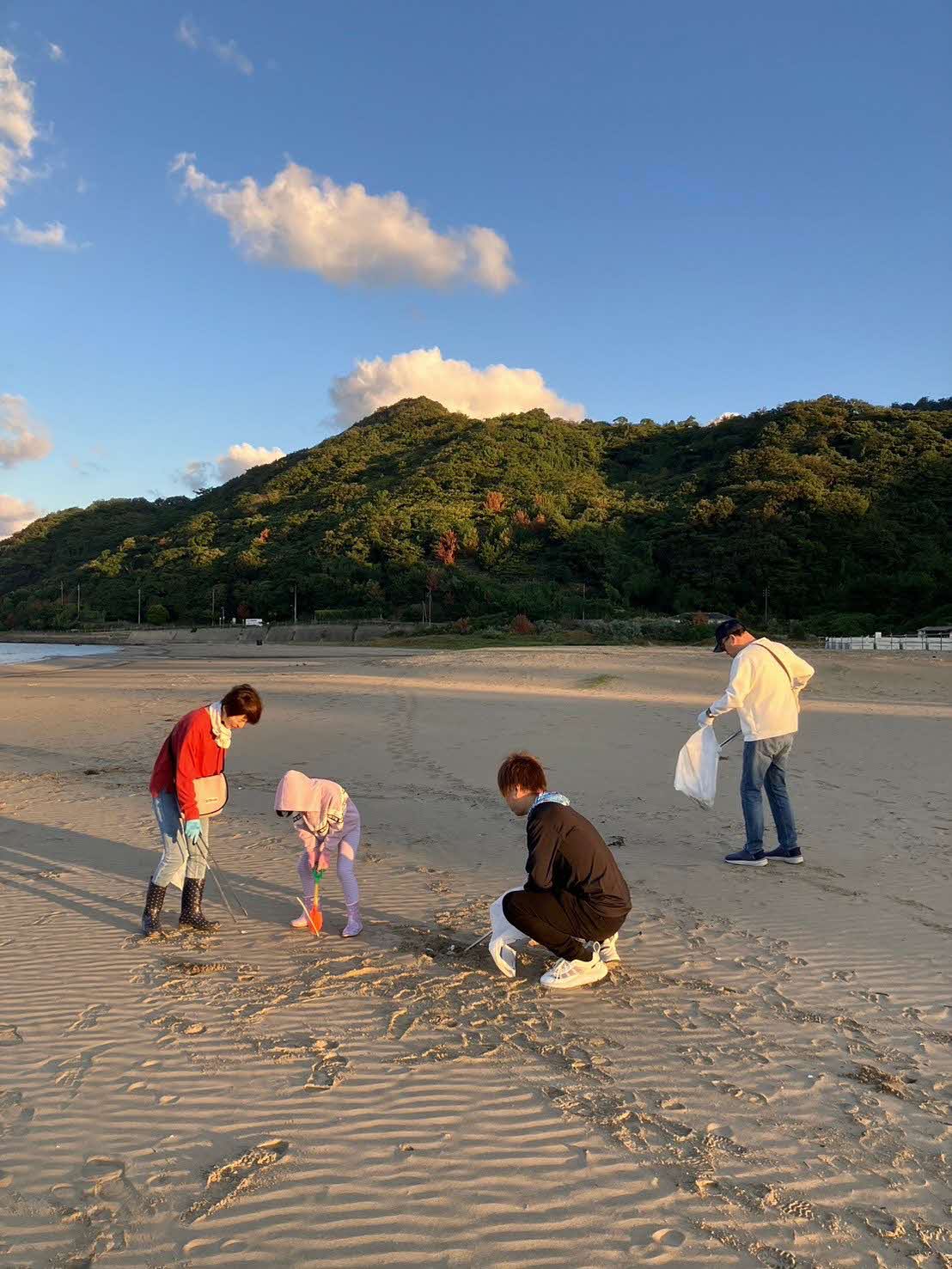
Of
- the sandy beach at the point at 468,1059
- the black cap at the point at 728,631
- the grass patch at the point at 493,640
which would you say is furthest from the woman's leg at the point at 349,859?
the grass patch at the point at 493,640

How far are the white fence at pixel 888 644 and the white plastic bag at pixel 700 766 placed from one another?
21.9m

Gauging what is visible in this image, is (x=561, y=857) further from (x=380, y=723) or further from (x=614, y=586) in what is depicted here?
(x=614, y=586)

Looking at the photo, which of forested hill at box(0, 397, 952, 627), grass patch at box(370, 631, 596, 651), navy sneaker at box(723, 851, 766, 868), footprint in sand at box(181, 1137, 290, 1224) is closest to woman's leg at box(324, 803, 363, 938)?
footprint in sand at box(181, 1137, 290, 1224)

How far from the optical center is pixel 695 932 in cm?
494

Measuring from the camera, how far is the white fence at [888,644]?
25641 mm

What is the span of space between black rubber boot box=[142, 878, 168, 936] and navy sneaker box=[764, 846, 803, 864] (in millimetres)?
4635

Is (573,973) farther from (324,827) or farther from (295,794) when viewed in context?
(295,794)

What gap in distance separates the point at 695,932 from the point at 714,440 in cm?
8205

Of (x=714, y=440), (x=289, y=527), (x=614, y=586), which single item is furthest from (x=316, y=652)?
(x=714, y=440)

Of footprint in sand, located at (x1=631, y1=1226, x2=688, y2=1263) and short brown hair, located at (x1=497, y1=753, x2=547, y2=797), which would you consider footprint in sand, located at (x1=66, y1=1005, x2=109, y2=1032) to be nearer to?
short brown hair, located at (x1=497, y1=753, x2=547, y2=797)

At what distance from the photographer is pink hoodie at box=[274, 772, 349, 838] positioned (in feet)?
14.7

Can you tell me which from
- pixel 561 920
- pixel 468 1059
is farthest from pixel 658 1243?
pixel 561 920

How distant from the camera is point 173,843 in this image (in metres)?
4.72

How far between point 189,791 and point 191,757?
0.20 m
